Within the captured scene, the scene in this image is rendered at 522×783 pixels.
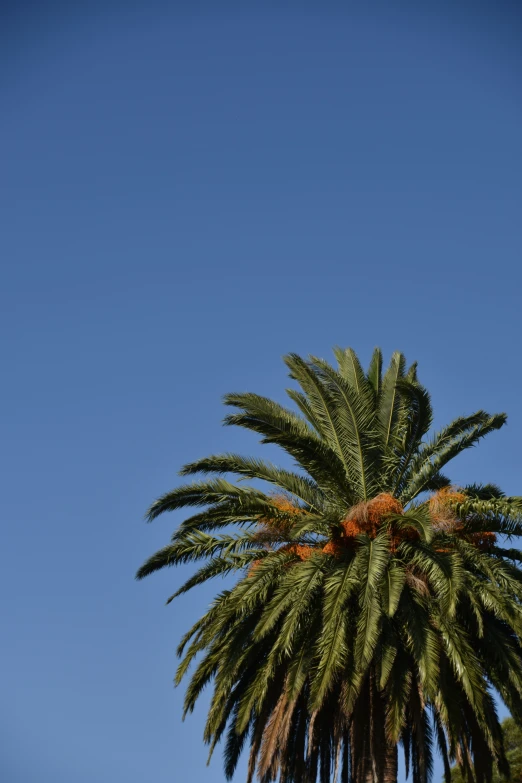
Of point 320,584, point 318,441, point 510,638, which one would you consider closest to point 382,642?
point 320,584

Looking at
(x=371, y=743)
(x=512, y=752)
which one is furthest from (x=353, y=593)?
(x=512, y=752)

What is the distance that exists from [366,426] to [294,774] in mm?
6945

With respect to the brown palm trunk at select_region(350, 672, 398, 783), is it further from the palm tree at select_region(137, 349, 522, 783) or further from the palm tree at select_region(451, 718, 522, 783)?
the palm tree at select_region(451, 718, 522, 783)

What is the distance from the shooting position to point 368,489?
58.6 ft

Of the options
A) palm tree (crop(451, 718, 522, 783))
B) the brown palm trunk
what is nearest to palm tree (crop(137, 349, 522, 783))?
the brown palm trunk

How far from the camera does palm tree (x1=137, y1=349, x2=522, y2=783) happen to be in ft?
51.6

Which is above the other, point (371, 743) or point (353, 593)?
point (353, 593)

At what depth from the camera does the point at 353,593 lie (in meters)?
16.6

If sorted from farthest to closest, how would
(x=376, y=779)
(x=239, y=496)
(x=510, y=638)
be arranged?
(x=239, y=496), (x=510, y=638), (x=376, y=779)

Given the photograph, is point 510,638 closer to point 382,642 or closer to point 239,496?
point 382,642

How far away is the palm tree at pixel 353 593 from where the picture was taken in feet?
51.6

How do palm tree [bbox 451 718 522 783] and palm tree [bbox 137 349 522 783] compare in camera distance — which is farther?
palm tree [bbox 451 718 522 783]

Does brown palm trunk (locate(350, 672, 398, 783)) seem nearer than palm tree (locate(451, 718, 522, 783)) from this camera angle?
Yes

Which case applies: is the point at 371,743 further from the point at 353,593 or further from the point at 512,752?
the point at 512,752
